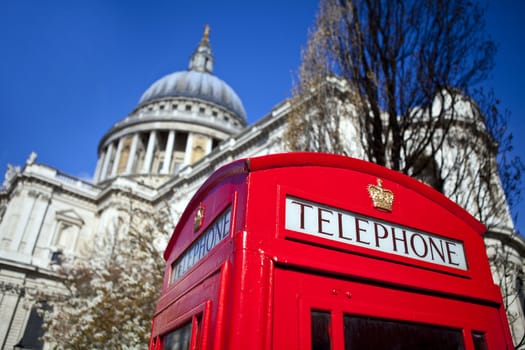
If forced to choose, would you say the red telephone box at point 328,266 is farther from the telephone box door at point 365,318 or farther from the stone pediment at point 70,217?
the stone pediment at point 70,217

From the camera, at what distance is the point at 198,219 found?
81.2 inches

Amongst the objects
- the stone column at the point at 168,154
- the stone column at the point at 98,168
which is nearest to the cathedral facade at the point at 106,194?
the stone column at the point at 168,154

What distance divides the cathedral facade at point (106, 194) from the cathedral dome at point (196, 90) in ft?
17.5

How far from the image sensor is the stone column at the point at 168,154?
3781 cm

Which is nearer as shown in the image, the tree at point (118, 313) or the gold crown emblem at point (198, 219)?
the gold crown emblem at point (198, 219)

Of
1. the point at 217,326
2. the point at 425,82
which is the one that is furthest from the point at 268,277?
the point at 425,82

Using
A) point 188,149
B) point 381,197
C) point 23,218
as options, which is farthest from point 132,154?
point 381,197

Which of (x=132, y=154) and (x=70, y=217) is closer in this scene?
(x=70, y=217)

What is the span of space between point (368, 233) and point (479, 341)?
2.20 feet

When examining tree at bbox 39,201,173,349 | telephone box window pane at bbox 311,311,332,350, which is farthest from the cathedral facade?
telephone box window pane at bbox 311,311,332,350

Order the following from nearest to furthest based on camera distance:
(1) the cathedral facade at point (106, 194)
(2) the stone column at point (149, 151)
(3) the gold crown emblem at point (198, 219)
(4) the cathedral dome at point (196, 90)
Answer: (3) the gold crown emblem at point (198, 219)
(1) the cathedral facade at point (106, 194)
(2) the stone column at point (149, 151)
(4) the cathedral dome at point (196, 90)

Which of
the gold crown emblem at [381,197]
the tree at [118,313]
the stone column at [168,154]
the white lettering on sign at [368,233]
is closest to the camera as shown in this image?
the white lettering on sign at [368,233]

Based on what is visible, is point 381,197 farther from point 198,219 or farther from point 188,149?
point 188,149

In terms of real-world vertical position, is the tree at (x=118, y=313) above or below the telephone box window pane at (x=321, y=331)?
above
